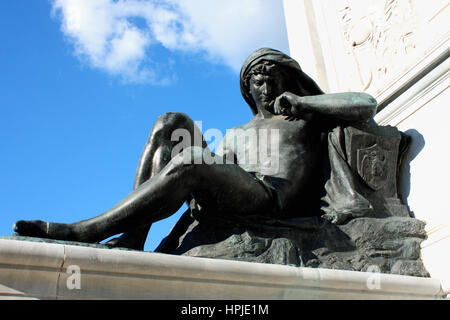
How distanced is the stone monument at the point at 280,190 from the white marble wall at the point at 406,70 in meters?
0.16

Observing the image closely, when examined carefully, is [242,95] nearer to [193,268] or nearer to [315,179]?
[315,179]

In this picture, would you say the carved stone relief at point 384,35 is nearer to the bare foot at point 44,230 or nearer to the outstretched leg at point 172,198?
the outstretched leg at point 172,198

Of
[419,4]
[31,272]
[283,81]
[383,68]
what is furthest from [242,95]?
[31,272]

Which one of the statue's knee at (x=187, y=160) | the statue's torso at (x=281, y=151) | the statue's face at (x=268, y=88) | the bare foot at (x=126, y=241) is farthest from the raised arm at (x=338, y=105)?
the bare foot at (x=126, y=241)

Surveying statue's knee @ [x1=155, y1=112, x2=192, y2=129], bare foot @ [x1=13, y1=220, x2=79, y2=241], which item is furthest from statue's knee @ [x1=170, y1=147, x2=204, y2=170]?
bare foot @ [x1=13, y1=220, x2=79, y2=241]

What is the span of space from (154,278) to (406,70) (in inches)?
122

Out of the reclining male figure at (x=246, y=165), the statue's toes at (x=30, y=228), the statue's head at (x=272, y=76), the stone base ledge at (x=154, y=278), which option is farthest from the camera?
the statue's head at (x=272, y=76)

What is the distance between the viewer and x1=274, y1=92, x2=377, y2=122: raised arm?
13.1ft

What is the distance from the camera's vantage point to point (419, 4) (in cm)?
493

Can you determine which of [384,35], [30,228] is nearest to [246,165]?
[30,228]

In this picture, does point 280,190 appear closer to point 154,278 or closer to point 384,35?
point 154,278

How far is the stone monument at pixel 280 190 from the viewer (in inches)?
129

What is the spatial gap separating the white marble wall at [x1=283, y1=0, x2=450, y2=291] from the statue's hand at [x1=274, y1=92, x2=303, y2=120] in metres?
1.05
